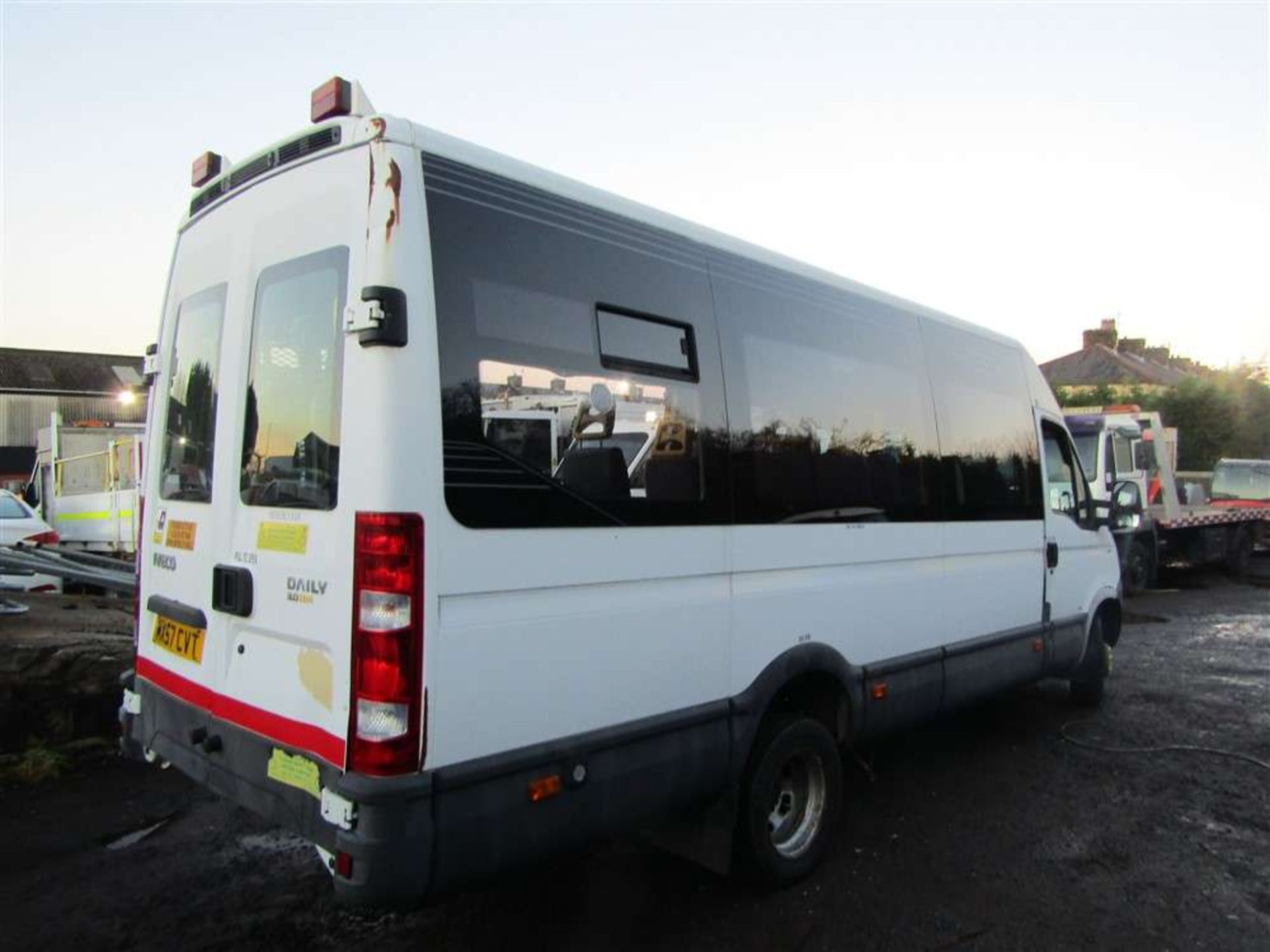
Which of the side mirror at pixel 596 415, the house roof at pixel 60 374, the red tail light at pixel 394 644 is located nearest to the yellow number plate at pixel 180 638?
the red tail light at pixel 394 644

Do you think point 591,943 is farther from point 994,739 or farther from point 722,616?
point 994,739

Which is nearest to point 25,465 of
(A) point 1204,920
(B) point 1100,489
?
(B) point 1100,489

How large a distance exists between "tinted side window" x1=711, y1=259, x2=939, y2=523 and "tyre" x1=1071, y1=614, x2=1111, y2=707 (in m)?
2.76

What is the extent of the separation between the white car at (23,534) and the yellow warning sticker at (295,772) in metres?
9.18

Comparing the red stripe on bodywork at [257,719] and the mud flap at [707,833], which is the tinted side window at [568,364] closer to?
the red stripe on bodywork at [257,719]

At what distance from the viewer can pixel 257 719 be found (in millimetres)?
2980

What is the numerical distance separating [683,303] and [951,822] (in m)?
→ 3.15

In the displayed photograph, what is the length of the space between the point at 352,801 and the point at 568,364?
1586mm

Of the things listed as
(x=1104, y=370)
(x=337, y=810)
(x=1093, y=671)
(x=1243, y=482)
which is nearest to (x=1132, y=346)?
(x=1104, y=370)

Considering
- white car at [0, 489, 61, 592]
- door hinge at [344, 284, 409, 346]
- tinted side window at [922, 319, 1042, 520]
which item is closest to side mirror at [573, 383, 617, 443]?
door hinge at [344, 284, 409, 346]

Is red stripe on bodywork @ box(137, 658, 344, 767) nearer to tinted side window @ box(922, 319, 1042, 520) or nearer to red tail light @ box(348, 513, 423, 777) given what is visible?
A: red tail light @ box(348, 513, 423, 777)

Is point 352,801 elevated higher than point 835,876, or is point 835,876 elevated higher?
point 352,801

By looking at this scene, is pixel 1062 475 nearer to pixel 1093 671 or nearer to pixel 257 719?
pixel 1093 671

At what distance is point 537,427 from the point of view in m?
3.11
